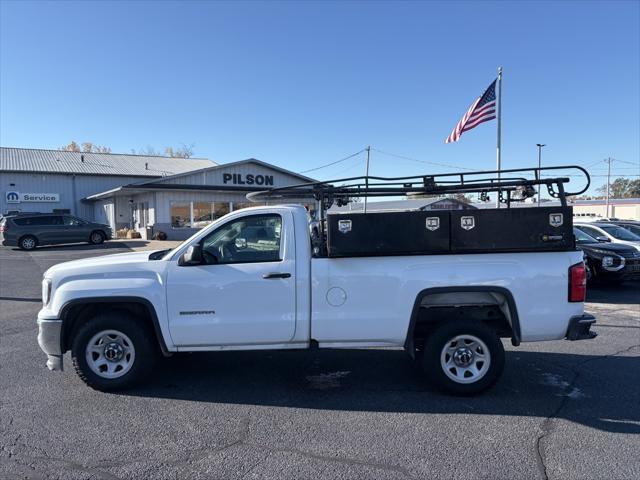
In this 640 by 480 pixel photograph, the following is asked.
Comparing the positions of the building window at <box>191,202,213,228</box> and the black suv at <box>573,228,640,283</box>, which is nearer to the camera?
the black suv at <box>573,228,640,283</box>

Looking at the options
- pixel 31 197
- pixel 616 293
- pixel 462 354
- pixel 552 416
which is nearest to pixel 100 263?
pixel 462 354

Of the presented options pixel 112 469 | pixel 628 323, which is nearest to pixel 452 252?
pixel 112 469

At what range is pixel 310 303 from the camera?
4520 millimetres

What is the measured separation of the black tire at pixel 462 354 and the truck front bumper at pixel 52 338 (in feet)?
11.8

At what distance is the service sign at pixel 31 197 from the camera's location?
37906mm

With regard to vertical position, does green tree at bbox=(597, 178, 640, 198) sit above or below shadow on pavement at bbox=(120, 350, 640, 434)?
above

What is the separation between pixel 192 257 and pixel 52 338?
62.9 inches

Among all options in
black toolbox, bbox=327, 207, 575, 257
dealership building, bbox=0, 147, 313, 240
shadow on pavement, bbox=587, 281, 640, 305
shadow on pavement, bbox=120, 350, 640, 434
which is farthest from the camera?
dealership building, bbox=0, 147, 313, 240

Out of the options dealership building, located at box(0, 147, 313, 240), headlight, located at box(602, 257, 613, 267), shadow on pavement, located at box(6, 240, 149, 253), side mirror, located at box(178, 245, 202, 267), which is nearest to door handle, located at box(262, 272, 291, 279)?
side mirror, located at box(178, 245, 202, 267)

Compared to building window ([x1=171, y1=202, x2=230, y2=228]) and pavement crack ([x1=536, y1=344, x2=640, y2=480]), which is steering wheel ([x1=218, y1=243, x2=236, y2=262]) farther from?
building window ([x1=171, y1=202, x2=230, y2=228])

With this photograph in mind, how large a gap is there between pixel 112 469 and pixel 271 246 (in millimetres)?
2313

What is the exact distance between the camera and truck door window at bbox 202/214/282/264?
4.65 metres

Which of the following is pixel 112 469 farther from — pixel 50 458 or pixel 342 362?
pixel 342 362

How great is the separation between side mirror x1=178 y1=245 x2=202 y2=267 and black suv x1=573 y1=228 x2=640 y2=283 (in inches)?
372
